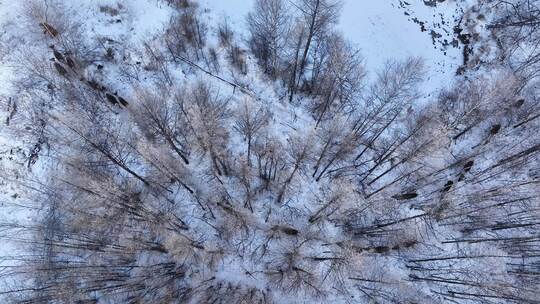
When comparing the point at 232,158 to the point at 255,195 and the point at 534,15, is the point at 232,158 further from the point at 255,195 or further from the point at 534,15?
the point at 534,15

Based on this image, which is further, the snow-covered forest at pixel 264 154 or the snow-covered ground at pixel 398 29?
the snow-covered ground at pixel 398 29

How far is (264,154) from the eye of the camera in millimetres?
31391

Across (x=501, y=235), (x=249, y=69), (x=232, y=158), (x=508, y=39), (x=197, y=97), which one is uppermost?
(x=508, y=39)

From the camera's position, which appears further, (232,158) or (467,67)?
(467,67)

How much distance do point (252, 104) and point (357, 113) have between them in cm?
700

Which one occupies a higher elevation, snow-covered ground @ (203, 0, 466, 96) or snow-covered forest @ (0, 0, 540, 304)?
snow-covered ground @ (203, 0, 466, 96)

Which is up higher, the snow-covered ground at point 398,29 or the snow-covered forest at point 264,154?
the snow-covered ground at point 398,29

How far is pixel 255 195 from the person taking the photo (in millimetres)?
31844

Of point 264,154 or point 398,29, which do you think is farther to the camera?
point 398,29

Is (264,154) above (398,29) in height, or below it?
below

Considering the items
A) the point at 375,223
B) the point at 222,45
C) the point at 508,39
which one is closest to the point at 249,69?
the point at 222,45

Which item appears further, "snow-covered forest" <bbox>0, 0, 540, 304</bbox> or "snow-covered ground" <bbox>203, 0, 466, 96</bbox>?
"snow-covered ground" <bbox>203, 0, 466, 96</bbox>

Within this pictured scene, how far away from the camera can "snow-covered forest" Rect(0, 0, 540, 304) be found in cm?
3045

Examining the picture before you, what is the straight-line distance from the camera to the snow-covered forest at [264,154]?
3045 cm
